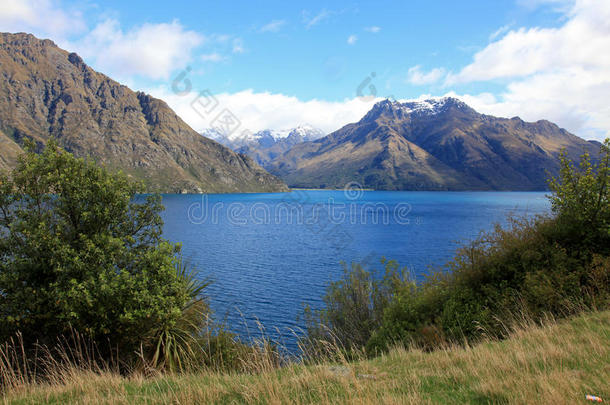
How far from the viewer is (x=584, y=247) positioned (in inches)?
616

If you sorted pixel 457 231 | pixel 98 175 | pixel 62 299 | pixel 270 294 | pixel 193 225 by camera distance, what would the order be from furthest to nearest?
pixel 193 225
pixel 457 231
pixel 270 294
pixel 98 175
pixel 62 299

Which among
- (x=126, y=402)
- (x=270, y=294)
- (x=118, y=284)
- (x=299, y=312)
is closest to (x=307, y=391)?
(x=126, y=402)

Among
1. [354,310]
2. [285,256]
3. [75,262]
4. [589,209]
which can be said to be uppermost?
[75,262]

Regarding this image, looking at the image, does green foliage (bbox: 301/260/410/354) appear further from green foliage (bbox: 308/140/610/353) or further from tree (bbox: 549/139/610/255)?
tree (bbox: 549/139/610/255)

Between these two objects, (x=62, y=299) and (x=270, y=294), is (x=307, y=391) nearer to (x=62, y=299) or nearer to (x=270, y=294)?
(x=62, y=299)

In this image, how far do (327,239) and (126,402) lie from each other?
217ft

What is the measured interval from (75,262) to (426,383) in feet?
41.6

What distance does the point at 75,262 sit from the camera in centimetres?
1281

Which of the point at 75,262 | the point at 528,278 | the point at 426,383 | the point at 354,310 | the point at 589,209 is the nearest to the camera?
the point at 426,383

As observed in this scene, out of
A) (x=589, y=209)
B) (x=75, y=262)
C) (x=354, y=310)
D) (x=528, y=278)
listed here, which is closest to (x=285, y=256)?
(x=354, y=310)

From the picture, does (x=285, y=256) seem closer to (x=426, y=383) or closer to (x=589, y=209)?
(x=589, y=209)

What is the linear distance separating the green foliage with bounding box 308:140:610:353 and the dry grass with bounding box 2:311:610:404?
14.7ft

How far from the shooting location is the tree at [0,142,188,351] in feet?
42.0

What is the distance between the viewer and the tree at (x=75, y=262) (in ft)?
42.0
